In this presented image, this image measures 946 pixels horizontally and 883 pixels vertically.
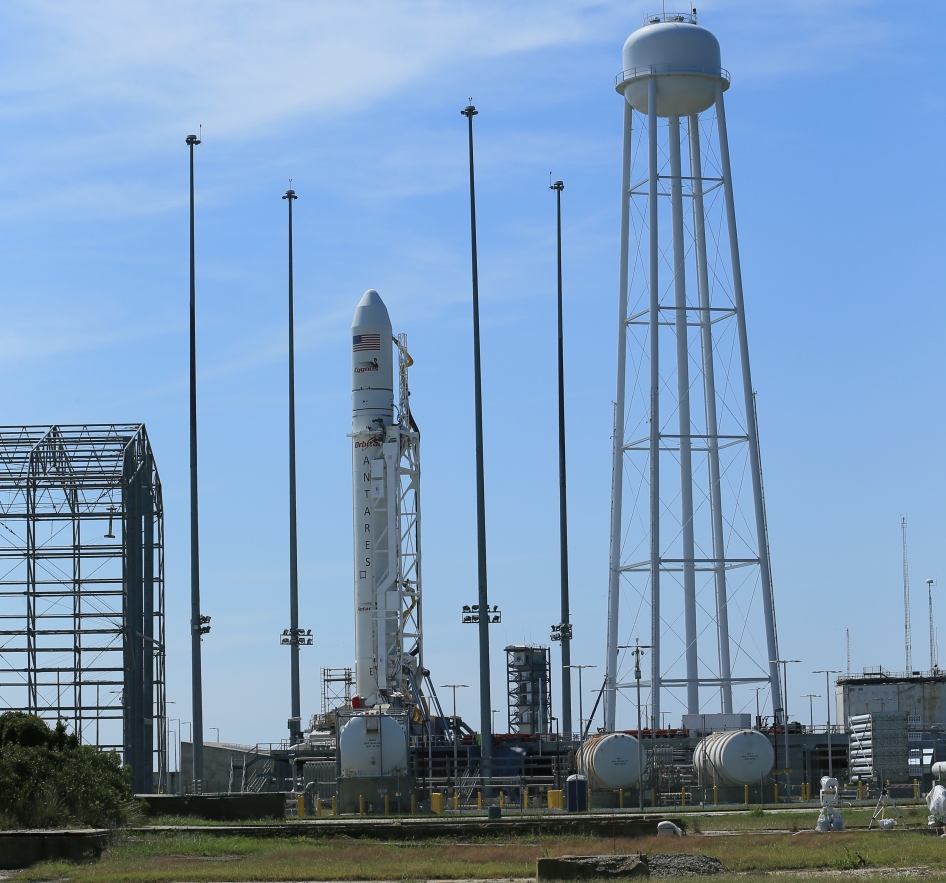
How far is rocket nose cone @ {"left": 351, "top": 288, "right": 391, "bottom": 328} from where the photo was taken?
70125 millimetres

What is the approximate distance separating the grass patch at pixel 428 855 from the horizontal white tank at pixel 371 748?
2275 cm

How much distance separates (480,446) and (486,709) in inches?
370

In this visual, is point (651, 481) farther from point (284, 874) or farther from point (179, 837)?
point (284, 874)

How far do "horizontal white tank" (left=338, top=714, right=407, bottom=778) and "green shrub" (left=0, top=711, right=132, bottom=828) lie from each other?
17.5 m

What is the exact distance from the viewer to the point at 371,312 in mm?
70250

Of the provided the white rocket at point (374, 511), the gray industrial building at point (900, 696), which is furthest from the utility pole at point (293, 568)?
the gray industrial building at point (900, 696)

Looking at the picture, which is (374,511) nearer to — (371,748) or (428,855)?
(371,748)

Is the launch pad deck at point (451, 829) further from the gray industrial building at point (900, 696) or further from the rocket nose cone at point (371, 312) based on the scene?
the gray industrial building at point (900, 696)

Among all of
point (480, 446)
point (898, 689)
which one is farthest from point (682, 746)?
point (898, 689)

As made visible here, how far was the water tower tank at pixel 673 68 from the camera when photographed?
62219 mm

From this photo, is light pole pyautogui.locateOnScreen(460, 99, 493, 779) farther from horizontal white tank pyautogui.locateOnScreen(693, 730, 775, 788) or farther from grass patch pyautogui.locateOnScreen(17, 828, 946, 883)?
grass patch pyautogui.locateOnScreen(17, 828, 946, 883)

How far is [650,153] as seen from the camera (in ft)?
202

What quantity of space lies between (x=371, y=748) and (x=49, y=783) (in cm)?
2233

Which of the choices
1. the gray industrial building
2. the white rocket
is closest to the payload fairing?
the white rocket
